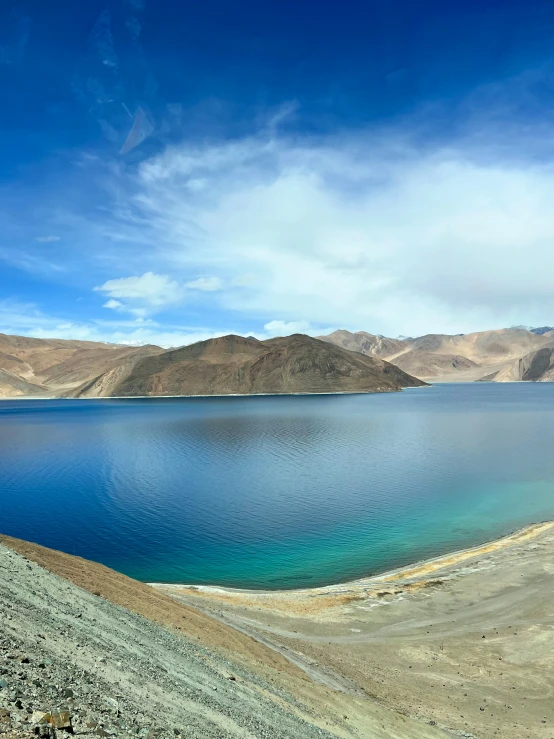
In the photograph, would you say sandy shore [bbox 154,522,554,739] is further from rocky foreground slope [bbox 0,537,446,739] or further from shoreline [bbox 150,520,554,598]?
rocky foreground slope [bbox 0,537,446,739]

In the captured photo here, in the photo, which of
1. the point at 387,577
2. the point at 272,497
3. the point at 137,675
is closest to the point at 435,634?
the point at 387,577

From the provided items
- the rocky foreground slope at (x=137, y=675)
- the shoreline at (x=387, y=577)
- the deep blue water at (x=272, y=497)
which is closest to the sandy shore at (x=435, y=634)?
the shoreline at (x=387, y=577)

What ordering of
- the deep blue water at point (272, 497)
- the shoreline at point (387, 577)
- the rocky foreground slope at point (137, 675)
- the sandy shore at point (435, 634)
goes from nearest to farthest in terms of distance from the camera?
the rocky foreground slope at point (137, 675) → the sandy shore at point (435, 634) → the shoreline at point (387, 577) → the deep blue water at point (272, 497)

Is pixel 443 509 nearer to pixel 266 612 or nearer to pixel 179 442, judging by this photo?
pixel 266 612

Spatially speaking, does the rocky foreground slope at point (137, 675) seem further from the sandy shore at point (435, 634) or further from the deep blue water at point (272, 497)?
the deep blue water at point (272, 497)

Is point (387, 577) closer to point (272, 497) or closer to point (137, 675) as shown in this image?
point (272, 497)

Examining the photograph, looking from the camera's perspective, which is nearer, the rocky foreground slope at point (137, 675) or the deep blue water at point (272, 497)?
the rocky foreground slope at point (137, 675)
